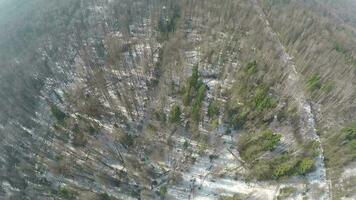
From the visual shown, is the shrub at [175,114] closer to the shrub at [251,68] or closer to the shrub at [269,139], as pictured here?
the shrub at [269,139]

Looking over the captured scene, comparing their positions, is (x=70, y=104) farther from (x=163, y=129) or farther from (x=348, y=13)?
(x=348, y=13)

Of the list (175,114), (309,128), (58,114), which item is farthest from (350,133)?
(58,114)

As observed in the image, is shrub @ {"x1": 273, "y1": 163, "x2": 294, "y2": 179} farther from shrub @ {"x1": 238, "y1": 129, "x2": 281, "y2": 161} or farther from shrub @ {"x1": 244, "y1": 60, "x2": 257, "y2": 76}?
shrub @ {"x1": 244, "y1": 60, "x2": 257, "y2": 76}

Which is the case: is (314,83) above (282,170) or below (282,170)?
above

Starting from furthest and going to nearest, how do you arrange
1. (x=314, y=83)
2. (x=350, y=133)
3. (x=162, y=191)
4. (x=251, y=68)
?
(x=251, y=68)
(x=314, y=83)
(x=350, y=133)
(x=162, y=191)

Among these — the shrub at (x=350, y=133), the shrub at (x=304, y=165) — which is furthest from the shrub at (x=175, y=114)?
the shrub at (x=350, y=133)

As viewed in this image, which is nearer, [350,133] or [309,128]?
[350,133]

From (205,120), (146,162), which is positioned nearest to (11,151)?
(146,162)

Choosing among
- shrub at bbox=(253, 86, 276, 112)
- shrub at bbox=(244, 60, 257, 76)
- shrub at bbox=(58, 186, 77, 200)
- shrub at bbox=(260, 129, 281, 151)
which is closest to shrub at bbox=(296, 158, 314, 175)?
shrub at bbox=(260, 129, 281, 151)

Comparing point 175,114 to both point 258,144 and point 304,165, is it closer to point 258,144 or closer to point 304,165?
point 258,144
